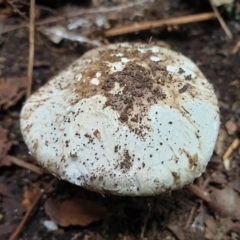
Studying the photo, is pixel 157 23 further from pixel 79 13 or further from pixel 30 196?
pixel 30 196

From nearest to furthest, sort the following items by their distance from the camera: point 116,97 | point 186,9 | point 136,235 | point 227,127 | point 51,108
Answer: point 116,97
point 51,108
point 136,235
point 227,127
point 186,9

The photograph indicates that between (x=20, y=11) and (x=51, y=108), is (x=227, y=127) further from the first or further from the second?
(x=20, y=11)

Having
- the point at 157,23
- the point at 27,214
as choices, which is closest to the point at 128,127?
the point at 27,214

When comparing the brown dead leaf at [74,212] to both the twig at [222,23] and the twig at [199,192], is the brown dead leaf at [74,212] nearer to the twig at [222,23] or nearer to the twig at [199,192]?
the twig at [199,192]

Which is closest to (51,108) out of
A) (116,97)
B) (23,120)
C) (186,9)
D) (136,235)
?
(23,120)

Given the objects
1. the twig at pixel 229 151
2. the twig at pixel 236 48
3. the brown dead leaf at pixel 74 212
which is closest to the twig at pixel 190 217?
the twig at pixel 229 151

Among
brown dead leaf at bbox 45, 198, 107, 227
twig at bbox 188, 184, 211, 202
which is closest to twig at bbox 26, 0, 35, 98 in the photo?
brown dead leaf at bbox 45, 198, 107, 227

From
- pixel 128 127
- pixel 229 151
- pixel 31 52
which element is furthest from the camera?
pixel 31 52
